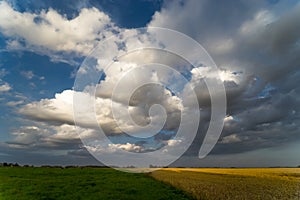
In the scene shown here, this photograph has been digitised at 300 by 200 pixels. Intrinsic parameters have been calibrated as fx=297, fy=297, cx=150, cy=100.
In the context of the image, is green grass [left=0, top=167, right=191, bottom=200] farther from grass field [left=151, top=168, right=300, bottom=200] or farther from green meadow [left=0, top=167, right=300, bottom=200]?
grass field [left=151, top=168, right=300, bottom=200]

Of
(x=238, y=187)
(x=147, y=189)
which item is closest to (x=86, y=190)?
(x=147, y=189)

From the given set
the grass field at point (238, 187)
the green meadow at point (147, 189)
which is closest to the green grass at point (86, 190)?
the green meadow at point (147, 189)

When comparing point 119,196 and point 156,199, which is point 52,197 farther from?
point 156,199

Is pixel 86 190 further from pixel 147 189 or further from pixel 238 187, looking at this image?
pixel 238 187

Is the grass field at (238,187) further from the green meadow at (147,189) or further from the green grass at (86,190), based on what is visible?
the green grass at (86,190)

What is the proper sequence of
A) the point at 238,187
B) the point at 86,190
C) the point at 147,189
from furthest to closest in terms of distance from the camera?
the point at 238,187
the point at 147,189
the point at 86,190

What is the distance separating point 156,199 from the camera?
22.0 metres

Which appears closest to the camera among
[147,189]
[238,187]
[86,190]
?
[86,190]

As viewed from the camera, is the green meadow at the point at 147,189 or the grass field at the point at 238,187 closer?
the green meadow at the point at 147,189

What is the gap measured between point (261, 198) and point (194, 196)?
507 centimetres

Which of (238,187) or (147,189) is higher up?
(238,187)

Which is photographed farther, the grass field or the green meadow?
the grass field

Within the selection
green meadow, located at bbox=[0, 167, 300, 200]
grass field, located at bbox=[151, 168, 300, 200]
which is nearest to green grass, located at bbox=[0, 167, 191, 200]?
Answer: green meadow, located at bbox=[0, 167, 300, 200]

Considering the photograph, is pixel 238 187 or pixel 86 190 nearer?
pixel 86 190
